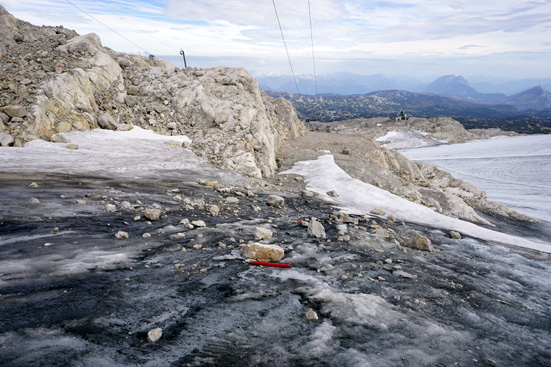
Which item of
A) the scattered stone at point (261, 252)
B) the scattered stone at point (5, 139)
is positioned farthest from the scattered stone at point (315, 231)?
the scattered stone at point (5, 139)

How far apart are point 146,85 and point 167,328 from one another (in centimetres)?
1790

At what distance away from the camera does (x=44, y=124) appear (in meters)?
13.0

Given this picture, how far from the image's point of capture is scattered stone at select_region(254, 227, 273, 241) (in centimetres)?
737

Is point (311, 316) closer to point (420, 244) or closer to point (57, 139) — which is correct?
point (420, 244)

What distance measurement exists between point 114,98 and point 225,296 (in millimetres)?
16509

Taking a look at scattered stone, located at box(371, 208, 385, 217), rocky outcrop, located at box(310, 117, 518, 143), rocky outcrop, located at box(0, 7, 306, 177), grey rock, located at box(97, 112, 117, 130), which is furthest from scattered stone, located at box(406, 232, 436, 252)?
rocky outcrop, located at box(310, 117, 518, 143)

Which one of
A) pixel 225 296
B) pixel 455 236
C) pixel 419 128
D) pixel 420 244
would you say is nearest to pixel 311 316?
pixel 225 296

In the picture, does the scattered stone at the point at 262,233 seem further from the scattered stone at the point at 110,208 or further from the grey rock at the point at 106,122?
the grey rock at the point at 106,122

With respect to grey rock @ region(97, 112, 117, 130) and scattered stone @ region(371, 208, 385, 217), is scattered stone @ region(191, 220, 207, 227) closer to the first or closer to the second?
scattered stone @ region(371, 208, 385, 217)

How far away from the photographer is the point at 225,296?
188 inches

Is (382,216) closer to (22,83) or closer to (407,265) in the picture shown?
(407,265)

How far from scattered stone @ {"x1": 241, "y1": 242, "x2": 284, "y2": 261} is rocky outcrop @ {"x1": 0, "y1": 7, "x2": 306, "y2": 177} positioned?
868cm

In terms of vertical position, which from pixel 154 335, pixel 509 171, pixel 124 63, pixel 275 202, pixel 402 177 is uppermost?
pixel 124 63

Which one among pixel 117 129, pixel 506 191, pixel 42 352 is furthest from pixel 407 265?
pixel 506 191
